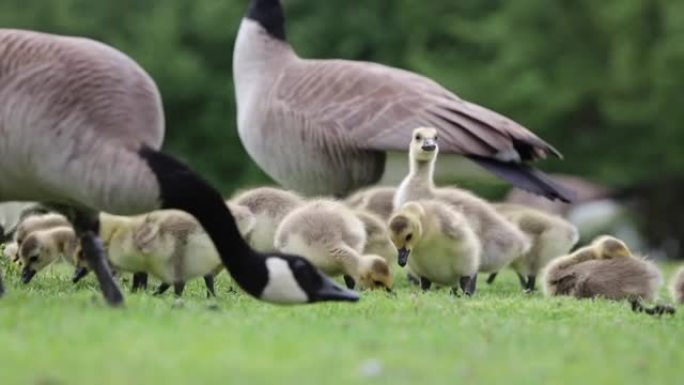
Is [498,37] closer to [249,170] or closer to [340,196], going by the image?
[249,170]

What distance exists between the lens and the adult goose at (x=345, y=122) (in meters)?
12.1

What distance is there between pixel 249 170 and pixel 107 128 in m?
23.5

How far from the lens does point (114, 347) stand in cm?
641

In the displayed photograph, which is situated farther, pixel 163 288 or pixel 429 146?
pixel 429 146

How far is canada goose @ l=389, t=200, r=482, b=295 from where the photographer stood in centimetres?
991

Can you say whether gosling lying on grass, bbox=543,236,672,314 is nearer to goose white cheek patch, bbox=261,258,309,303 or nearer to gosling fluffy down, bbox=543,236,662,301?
gosling fluffy down, bbox=543,236,662,301

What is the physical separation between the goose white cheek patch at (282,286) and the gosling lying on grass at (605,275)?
284cm

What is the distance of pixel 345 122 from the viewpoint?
41.9 ft

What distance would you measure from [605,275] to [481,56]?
20623 mm

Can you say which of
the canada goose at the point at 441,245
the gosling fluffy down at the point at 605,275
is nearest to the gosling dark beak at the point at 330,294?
the canada goose at the point at 441,245

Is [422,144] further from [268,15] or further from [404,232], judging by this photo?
[268,15]

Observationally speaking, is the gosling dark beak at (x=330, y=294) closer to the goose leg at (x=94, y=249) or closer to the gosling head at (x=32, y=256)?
the goose leg at (x=94, y=249)

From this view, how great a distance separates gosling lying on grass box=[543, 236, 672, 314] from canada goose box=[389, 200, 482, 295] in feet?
1.73

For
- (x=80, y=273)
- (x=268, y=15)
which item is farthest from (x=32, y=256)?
(x=268, y=15)
